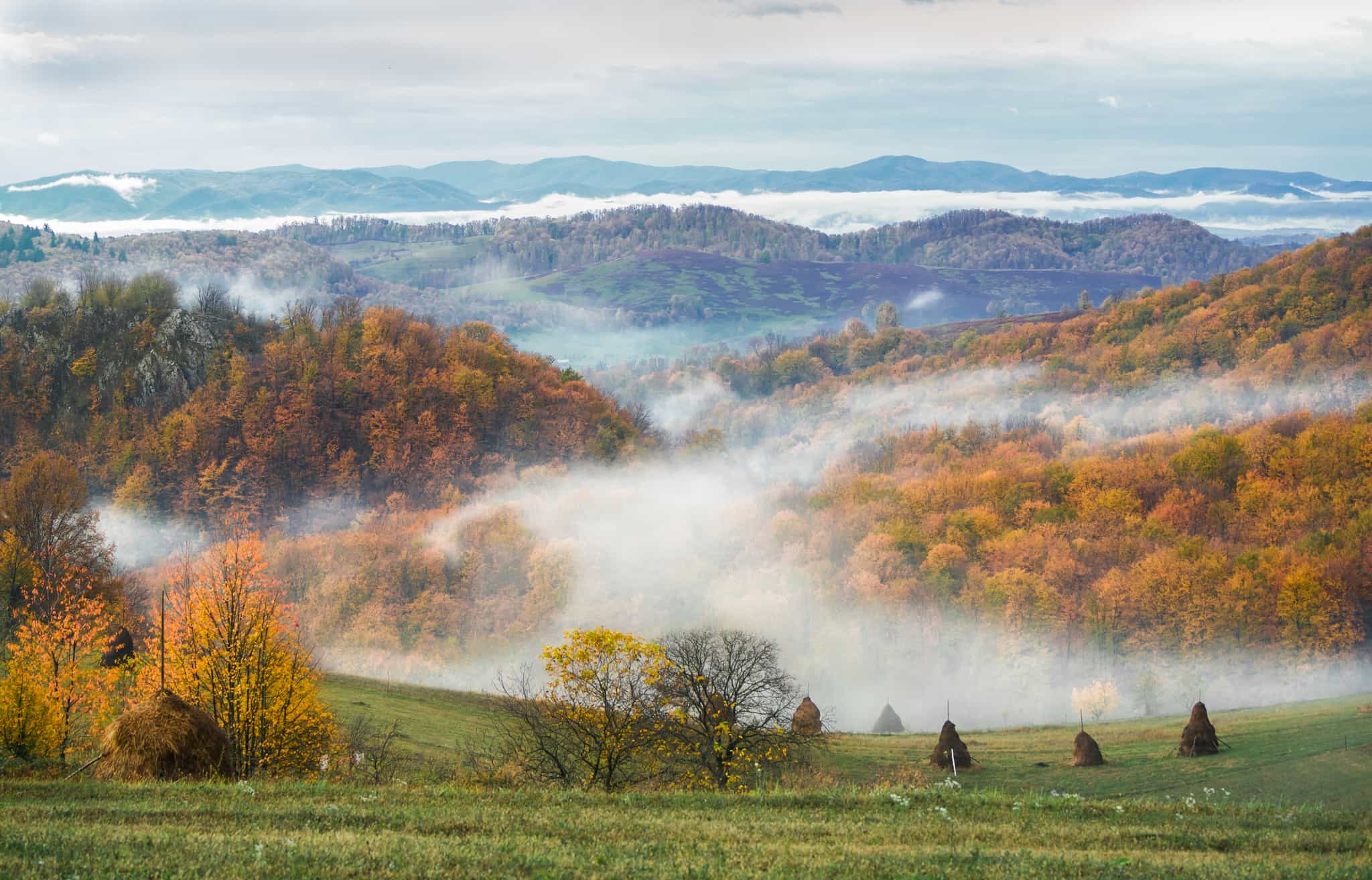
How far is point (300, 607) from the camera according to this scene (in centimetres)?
12975

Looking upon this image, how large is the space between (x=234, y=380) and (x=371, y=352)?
77.0ft

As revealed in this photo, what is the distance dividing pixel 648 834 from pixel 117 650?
56.0m

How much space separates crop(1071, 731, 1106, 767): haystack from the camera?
64.4 m

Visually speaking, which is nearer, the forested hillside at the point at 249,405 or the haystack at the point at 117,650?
the haystack at the point at 117,650

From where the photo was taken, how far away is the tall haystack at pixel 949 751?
216 feet

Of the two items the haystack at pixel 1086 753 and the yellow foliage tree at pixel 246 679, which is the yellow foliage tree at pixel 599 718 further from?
the haystack at pixel 1086 753

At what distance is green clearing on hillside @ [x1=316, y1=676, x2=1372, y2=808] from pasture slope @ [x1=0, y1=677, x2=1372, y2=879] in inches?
852

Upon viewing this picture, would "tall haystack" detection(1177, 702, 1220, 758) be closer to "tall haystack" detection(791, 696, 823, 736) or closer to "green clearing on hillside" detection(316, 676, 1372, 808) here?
"green clearing on hillside" detection(316, 676, 1372, 808)

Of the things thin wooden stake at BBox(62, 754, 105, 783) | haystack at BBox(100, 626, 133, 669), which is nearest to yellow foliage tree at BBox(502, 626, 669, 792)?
thin wooden stake at BBox(62, 754, 105, 783)

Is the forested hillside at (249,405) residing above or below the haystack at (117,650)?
above

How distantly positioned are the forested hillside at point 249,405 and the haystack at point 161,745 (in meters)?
149

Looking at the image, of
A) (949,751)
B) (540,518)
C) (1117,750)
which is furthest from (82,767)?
(540,518)

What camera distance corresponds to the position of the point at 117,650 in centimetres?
6550

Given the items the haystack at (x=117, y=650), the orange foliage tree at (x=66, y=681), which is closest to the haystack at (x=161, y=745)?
the orange foliage tree at (x=66, y=681)
